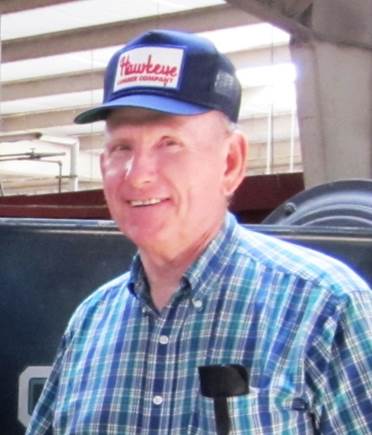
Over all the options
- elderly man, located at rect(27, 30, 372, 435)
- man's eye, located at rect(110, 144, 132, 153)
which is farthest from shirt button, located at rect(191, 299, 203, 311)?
man's eye, located at rect(110, 144, 132, 153)

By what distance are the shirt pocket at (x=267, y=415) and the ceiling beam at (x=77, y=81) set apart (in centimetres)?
966

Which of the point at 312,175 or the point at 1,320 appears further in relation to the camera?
the point at 312,175

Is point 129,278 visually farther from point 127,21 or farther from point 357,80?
point 127,21

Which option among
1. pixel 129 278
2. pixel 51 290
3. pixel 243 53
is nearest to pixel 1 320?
pixel 51 290

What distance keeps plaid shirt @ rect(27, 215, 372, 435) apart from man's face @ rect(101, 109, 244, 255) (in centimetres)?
6

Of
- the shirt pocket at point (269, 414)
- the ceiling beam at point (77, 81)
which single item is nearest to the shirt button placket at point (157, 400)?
the shirt pocket at point (269, 414)

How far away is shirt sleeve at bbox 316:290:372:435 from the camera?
56.2 inches

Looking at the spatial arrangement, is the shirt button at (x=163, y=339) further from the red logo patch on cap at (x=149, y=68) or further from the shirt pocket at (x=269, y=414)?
the red logo patch on cap at (x=149, y=68)

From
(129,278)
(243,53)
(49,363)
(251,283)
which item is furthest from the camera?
(243,53)

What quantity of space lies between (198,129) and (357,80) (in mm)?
4951

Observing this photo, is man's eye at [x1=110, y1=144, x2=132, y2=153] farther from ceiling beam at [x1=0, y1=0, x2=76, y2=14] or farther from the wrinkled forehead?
ceiling beam at [x1=0, y1=0, x2=76, y2=14]

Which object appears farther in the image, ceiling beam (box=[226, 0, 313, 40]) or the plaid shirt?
ceiling beam (box=[226, 0, 313, 40])

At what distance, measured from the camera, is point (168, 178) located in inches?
59.0

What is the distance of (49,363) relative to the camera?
2.52 metres
